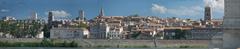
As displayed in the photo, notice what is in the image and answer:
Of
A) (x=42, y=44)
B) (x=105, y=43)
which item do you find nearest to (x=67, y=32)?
(x=105, y=43)

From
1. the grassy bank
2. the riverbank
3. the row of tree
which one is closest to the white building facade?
the row of tree

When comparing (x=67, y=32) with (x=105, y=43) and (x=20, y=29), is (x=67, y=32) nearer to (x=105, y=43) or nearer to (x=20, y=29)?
(x=20, y=29)

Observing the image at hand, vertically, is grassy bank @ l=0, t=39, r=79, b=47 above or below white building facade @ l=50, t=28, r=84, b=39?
below

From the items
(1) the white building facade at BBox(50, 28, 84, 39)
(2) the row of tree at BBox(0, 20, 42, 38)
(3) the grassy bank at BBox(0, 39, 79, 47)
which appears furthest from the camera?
(1) the white building facade at BBox(50, 28, 84, 39)

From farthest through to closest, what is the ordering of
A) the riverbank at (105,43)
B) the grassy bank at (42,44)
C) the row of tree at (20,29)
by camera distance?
the row of tree at (20,29) < the riverbank at (105,43) < the grassy bank at (42,44)

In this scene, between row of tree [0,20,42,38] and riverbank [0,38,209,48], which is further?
row of tree [0,20,42,38]

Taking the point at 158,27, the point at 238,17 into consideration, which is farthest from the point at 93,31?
the point at 238,17

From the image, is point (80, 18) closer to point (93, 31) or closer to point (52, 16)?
point (52, 16)

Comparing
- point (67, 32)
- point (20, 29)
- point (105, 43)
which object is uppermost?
point (20, 29)

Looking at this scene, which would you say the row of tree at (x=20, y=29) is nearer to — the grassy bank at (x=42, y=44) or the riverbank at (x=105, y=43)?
the riverbank at (x=105, y=43)

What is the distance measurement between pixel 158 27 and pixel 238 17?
250ft

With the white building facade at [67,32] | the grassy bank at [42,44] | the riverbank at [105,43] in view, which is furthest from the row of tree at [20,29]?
the grassy bank at [42,44]

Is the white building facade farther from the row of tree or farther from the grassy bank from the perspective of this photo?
the grassy bank

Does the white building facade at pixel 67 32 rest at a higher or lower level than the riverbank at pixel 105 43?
higher
